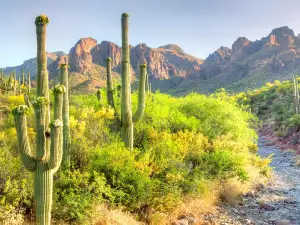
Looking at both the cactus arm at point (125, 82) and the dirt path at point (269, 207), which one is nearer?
the dirt path at point (269, 207)

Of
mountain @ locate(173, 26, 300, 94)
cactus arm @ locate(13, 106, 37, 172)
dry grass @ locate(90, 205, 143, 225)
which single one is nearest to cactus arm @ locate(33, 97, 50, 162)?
cactus arm @ locate(13, 106, 37, 172)

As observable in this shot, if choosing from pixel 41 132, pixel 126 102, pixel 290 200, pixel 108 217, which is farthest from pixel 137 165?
pixel 290 200

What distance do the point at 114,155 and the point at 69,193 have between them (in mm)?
1601

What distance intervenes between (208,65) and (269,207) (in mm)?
121857

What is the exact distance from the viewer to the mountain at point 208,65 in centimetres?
9050

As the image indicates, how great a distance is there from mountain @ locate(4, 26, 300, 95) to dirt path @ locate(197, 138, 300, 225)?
53517mm

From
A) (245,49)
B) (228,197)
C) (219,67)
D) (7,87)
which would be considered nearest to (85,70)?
(219,67)

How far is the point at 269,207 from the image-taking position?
11.6 meters

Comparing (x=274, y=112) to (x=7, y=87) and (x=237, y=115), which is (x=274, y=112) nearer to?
(x=237, y=115)

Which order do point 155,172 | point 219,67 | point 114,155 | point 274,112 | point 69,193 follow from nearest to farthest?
point 69,193
point 114,155
point 155,172
point 274,112
point 219,67

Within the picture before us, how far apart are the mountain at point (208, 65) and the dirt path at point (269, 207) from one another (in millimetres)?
53517

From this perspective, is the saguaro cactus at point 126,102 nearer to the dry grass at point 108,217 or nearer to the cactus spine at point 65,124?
the cactus spine at point 65,124

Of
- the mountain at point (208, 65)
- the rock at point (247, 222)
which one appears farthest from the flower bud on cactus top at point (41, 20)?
the mountain at point (208, 65)

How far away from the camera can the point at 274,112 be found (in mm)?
39188
